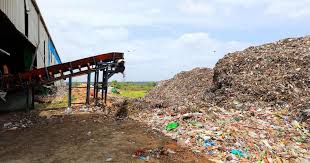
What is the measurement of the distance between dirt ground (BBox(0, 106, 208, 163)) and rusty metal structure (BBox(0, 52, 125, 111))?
1.68 m

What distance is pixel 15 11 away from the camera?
14594mm

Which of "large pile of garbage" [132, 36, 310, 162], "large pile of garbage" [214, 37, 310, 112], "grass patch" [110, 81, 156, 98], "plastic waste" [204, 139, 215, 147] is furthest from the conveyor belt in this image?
"grass patch" [110, 81, 156, 98]

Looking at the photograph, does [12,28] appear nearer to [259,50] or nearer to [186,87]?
[259,50]

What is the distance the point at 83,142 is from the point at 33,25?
9709 mm

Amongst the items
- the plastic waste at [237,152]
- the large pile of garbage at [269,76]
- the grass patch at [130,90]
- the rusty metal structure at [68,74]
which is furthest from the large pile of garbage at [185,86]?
the plastic waste at [237,152]

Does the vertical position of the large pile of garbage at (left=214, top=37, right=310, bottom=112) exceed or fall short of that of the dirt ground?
it exceeds it

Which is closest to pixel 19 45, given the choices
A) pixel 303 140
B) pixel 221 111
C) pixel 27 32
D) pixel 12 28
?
pixel 27 32

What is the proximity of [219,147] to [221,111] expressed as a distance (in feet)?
14.3

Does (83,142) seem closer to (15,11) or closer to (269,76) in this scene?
(15,11)

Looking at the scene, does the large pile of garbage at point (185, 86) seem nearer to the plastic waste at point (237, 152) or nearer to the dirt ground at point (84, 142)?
the dirt ground at point (84, 142)

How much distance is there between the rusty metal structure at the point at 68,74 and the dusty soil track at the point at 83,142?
2.49 metres

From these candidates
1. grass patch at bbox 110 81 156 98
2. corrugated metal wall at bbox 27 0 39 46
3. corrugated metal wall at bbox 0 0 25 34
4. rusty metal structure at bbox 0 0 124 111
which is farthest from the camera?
grass patch at bbox 110 81 156 98

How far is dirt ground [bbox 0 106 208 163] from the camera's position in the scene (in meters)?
10.2

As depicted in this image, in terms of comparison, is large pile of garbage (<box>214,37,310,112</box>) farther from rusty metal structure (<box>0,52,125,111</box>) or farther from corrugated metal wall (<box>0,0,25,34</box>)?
corrugated metal wall (<box>0,0,25,34</box>)
